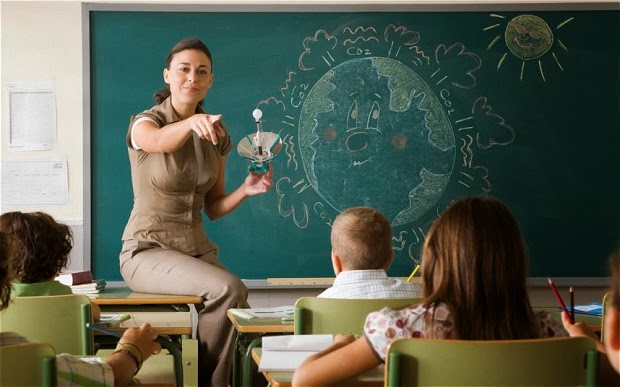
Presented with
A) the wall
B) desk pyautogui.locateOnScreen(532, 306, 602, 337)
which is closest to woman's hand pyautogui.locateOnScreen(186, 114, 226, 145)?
desk pyautogui.locateOnScreen(532, 306, 602, 337)

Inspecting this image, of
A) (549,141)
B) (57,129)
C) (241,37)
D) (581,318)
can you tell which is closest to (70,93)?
(57,129)

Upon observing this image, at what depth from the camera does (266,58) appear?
5.49m

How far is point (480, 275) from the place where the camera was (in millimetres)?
1938

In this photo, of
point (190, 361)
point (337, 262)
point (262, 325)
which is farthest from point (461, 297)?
point (190, 361)

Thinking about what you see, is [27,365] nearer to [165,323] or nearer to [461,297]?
[461,297]

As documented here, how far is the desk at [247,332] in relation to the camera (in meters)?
3.08

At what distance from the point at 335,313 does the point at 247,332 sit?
71 cm

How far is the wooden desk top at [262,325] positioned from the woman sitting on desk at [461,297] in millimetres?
1080

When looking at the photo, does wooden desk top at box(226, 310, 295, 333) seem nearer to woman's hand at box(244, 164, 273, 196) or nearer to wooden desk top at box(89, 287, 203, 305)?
wooden desk top at box(89, 287, 203, 305)

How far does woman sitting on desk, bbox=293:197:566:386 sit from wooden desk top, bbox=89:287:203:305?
191cm

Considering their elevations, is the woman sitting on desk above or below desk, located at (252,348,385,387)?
above

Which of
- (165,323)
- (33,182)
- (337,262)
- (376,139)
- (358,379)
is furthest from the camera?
(376,139)

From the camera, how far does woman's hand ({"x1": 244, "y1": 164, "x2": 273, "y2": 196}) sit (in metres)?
4.20

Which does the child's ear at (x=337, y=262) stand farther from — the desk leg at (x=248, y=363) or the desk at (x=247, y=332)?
the desk leg at (x=248, y=363)
